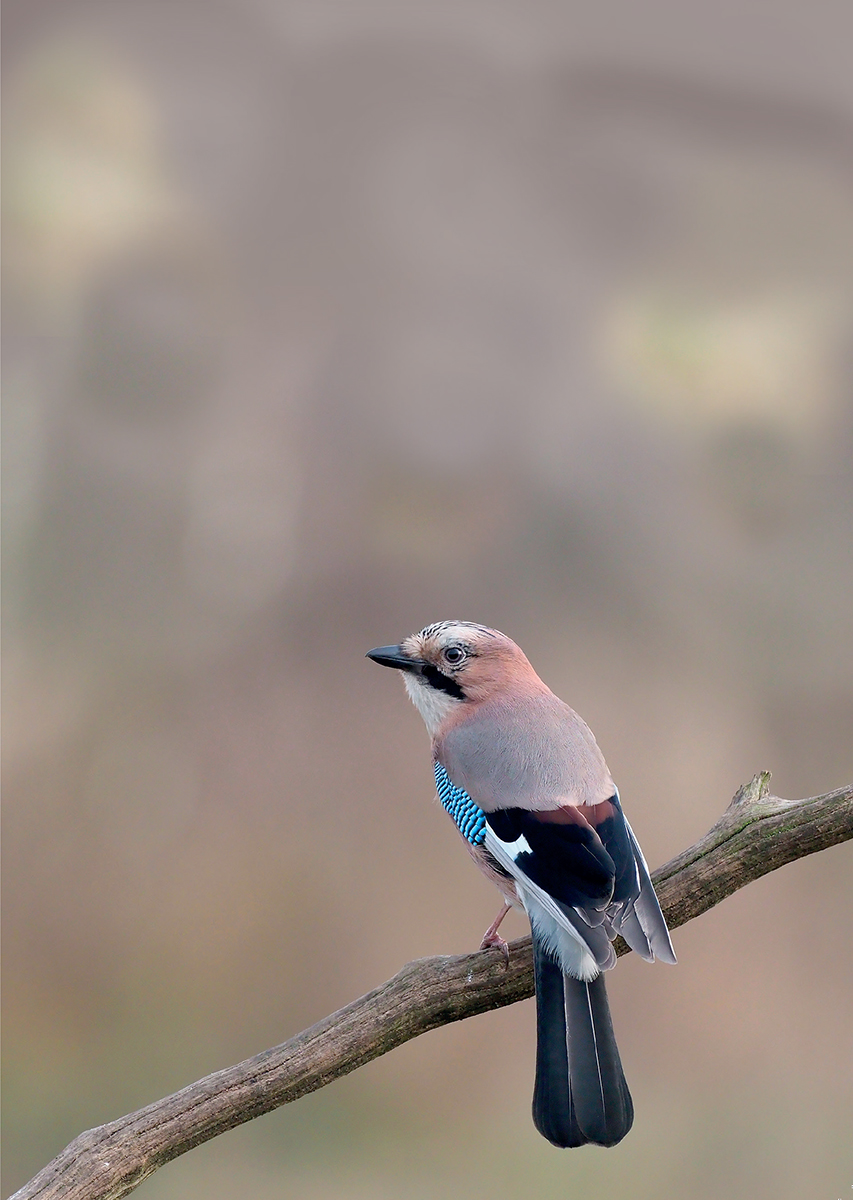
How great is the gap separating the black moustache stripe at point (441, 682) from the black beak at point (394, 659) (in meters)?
0.02

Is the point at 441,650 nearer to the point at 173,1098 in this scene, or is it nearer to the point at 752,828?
the point at 752,828

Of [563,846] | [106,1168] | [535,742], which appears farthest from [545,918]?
[106,1168]

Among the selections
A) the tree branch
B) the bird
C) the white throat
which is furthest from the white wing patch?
the white throat

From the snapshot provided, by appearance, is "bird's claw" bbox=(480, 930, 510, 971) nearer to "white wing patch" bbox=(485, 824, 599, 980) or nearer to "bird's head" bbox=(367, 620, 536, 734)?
Answer: "white wing patch" bbox=(485, 824, 599, 980)

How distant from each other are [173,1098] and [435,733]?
80cm

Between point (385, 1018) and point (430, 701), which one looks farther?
point (430, 701)

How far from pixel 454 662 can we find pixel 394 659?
0.12 m

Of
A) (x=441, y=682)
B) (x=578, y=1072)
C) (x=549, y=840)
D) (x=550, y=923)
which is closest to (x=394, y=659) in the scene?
(x=441, y=682)

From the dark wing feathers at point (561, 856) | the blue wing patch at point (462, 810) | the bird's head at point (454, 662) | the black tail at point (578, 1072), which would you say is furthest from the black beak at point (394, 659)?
the black tail at point (578, 1072)

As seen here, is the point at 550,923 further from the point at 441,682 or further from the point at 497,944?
the point at 441,682

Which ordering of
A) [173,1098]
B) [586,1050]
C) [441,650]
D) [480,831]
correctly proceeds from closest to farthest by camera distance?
[586,1050] → [173,1098] → [480,831] → [441,650]

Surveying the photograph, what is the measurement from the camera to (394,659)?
2.14 metres

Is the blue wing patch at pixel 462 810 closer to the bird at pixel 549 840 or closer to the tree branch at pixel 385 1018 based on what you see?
the bird at pixel 549 840

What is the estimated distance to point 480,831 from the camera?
6.25ft
